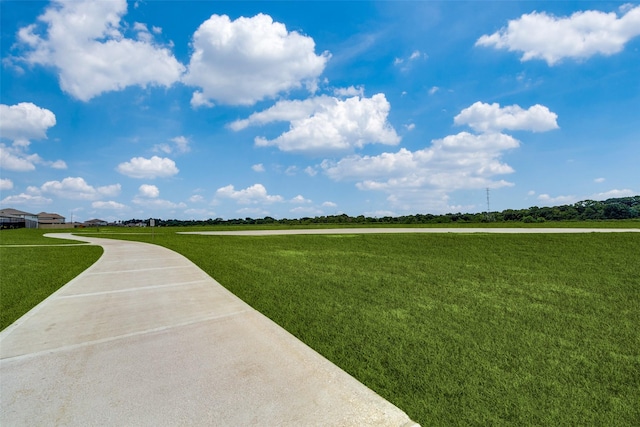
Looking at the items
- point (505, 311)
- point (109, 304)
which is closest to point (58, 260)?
point (109, 304)

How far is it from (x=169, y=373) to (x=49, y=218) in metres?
126

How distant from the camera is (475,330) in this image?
14.4 feet

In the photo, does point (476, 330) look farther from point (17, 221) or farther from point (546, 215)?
point (17, 221)

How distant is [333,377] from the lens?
10.2ft

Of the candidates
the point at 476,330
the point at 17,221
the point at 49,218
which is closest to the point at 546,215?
the point at 476,330

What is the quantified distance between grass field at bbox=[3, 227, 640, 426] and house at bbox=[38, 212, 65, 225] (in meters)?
118

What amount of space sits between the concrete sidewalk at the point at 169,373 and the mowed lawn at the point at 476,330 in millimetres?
411

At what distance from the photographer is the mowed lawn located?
2754 millimetres

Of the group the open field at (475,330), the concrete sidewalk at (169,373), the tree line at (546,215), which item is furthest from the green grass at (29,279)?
the tree line at (546,215)

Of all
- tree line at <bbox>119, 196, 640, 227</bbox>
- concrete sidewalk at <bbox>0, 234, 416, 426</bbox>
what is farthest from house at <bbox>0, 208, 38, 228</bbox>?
concrete sidewalk at <bbox>0, 234, 416, 426</bbox>

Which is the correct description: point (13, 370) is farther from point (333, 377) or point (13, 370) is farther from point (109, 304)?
point (333, 377)

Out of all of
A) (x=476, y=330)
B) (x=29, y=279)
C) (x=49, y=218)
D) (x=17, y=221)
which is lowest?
(x=476, y=330)

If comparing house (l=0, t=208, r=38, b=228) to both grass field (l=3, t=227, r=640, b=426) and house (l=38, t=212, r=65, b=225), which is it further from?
grass field (l=3, t=227, r=640, b=426)

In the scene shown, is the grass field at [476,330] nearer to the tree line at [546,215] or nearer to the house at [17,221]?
the tree line at [546,215]
